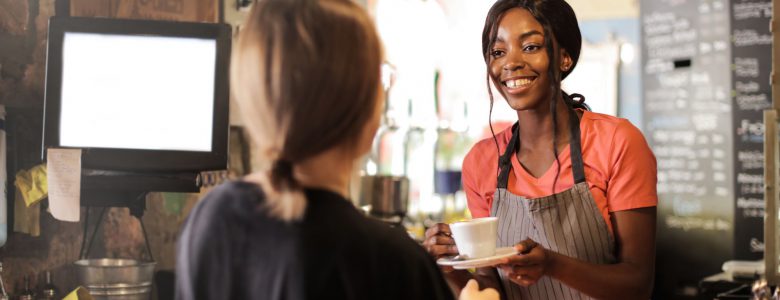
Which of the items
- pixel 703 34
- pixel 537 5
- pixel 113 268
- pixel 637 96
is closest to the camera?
pixel 537 5

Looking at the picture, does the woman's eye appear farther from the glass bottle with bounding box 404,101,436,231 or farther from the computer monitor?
the glass bottle with bounding box 404,101,436,231

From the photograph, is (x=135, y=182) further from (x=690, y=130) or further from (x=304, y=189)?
(x=690, y=130)

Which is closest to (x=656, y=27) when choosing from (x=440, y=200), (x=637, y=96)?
(x=637, y=96)

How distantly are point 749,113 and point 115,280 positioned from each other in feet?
14.3

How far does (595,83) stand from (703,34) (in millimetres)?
1772

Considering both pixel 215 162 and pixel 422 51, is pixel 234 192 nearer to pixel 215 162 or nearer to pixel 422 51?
pixel 215 162

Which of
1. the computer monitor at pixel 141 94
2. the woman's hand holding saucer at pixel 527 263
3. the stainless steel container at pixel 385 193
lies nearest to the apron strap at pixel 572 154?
the woman's hand holding saucer at pixel 527 263

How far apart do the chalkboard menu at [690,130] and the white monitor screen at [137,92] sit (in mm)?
4226

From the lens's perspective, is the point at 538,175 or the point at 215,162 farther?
the point at 215,162

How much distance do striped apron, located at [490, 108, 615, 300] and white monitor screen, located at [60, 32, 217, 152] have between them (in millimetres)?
825

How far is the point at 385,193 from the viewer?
5.02 m

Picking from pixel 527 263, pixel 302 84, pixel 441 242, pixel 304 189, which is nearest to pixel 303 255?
pixel 304 189

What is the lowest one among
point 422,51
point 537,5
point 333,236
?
point 333,236

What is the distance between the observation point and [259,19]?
1.10 metres
